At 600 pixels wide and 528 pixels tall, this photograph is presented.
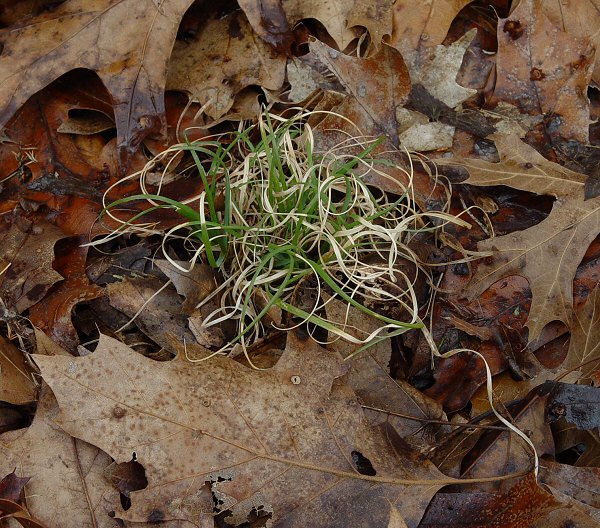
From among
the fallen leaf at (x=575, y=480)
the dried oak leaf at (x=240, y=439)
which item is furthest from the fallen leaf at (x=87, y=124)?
the fallen leaf at (x=575, y=480)

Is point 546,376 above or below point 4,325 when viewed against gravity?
below

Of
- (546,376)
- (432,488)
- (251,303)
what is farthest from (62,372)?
(546,376)

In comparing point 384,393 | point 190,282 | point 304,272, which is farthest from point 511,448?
point 190,282

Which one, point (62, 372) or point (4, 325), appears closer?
point (62, 372)

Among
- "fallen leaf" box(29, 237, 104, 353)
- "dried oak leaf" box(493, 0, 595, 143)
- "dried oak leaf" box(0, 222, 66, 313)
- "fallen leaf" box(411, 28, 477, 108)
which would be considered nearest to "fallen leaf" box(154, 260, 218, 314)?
"fallen leaf" box(29, 237, 104, 353)

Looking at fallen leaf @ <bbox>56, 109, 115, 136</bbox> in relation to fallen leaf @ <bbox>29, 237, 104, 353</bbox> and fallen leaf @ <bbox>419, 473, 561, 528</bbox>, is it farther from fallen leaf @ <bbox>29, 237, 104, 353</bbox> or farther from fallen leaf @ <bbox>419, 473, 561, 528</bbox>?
fallen leaf @ <bbox>419, 473, 561, 528</bbox>

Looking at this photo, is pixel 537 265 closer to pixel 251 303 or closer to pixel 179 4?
pixel 251 303

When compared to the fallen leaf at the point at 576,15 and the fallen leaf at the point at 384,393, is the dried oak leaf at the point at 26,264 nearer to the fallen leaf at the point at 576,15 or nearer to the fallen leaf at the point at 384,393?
the fallen leaf at the point at 384,393
